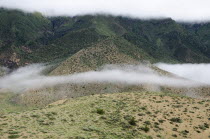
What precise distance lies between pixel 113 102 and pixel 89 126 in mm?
21970

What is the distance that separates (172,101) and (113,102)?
1716 centimetres

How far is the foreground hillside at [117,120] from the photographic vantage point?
39656 millimetres

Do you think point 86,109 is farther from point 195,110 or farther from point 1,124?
point 195,110

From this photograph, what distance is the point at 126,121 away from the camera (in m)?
50.8

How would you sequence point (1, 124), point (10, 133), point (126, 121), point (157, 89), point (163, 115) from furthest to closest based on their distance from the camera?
point (157, 89) → point (163, 115) → point (126, 121) → point (1, 124) → point (10, 133)

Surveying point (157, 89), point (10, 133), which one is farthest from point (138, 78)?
point (10, 133)

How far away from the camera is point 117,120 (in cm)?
5100

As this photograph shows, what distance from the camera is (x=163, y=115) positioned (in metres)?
56.3

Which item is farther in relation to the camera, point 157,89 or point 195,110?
point 157,89

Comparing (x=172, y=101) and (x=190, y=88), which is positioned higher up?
(x=172, y=101)

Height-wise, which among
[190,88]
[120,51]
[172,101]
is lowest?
[190,88]

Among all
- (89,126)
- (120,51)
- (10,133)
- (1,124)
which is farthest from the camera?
(120,51)

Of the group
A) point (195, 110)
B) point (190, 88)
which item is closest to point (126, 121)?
point (195, 110)

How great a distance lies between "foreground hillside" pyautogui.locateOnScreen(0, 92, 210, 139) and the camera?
130ft
